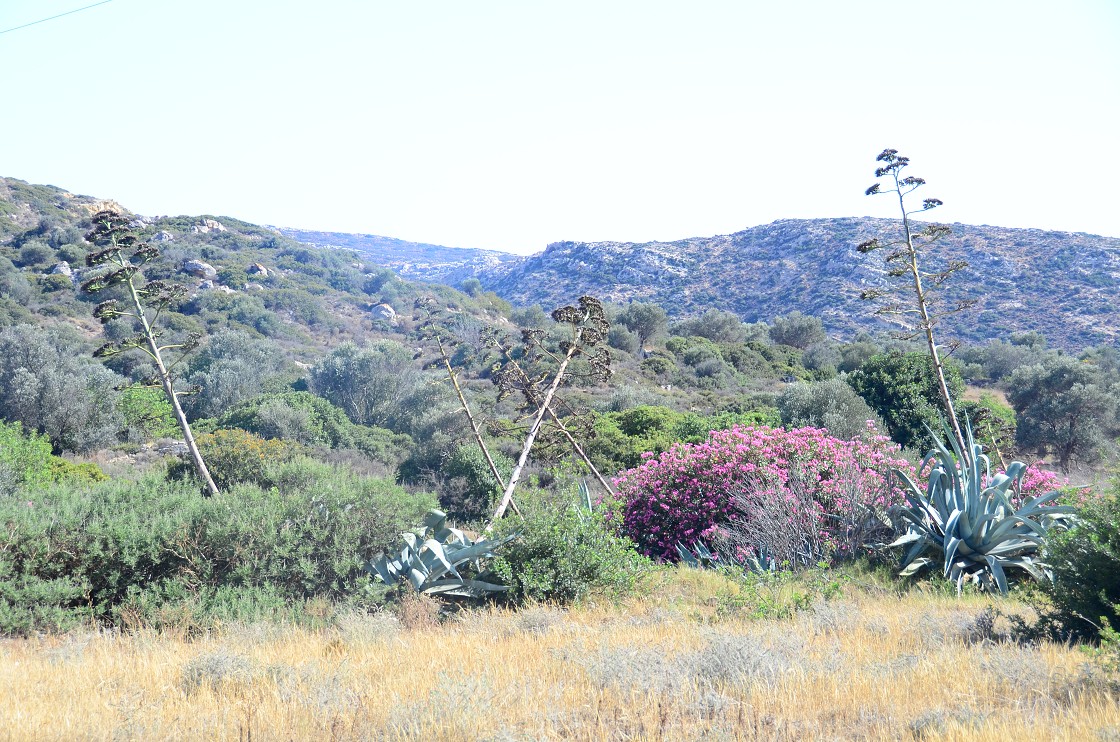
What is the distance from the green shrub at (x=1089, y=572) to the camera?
15.3 ft

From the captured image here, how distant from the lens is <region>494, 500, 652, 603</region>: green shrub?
261 inches

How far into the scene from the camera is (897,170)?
9547 mm

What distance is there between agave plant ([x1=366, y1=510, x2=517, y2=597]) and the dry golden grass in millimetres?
1108

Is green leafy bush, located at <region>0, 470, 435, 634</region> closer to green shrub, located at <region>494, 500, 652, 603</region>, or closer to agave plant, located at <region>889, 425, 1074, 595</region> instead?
green shrub, located at <region>494, 500, 652, 603</region>

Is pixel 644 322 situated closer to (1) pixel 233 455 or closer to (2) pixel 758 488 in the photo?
(1) pixel 233 455

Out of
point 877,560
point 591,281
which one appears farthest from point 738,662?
point 591,281

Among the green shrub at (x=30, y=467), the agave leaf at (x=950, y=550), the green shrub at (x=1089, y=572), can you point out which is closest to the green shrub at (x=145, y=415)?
the green shrub at (x=30, y=467)

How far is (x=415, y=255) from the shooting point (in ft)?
471

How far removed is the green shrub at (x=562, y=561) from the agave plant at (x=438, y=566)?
172mm

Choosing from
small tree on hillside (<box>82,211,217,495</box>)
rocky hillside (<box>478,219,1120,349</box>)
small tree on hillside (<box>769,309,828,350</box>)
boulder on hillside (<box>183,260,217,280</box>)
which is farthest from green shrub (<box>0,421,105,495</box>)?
rocky hillside (<box>478,219,1120,349</box>)

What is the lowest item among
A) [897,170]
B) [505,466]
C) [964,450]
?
[505,466]

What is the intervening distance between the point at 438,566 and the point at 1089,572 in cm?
505

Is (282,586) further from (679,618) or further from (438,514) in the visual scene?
(679,618)

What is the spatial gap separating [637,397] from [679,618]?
2013cm
